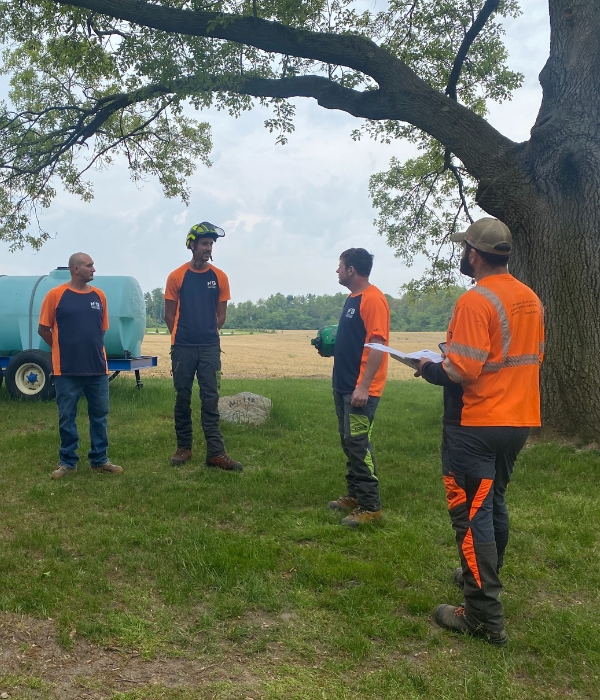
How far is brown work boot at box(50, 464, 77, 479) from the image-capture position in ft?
20.6

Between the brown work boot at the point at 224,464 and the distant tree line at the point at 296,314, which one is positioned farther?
the distant tree line at the point at 296,314

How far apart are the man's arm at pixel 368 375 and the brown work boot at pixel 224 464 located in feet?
7.56

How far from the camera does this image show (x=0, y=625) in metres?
3.41

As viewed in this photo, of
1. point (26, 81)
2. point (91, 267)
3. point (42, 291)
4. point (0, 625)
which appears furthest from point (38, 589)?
point (26, 81)

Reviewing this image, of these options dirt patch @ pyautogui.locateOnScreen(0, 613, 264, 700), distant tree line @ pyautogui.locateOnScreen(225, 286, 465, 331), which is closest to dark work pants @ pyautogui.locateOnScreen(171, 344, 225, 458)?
dirt patch @ pyautogui.locateOnScreen(0, 613, 264, 700)

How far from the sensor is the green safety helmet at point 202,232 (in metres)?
6.56

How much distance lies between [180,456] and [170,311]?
1.66 meters

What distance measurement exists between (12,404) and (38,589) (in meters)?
7.25

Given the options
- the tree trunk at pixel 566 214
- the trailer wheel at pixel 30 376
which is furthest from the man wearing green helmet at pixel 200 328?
the trailer wheel at pixel 30 376

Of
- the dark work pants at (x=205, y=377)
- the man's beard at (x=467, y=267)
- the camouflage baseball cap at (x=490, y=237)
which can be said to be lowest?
the dark work pants at (x=205, y=377)

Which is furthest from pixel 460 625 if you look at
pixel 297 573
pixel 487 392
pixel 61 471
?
pixel 61 471

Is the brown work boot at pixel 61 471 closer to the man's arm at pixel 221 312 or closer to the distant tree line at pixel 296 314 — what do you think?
the man's arm at pixel 221 312

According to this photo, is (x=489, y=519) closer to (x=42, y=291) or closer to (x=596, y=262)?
(x=596, y=262)

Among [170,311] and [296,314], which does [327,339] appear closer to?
[170,311]
